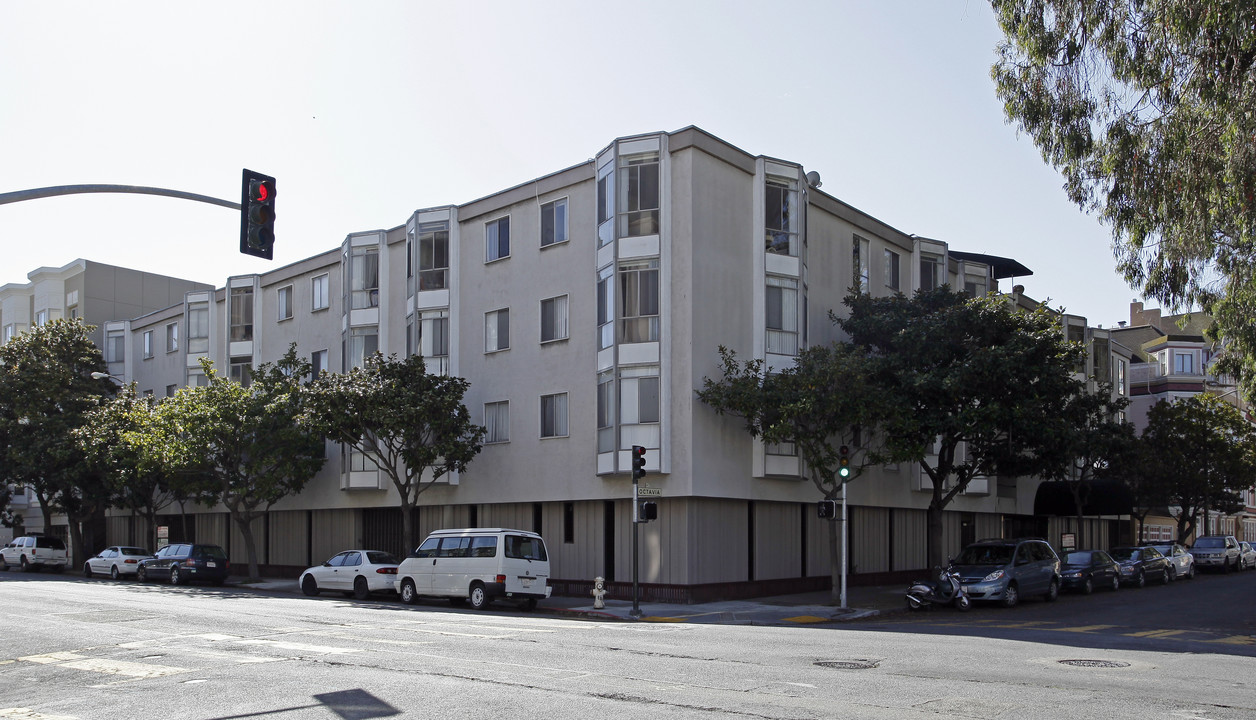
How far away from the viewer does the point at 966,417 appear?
92.5 ft

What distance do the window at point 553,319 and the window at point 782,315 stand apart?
587 cm

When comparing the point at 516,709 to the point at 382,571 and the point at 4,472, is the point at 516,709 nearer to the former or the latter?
the point at 382,571

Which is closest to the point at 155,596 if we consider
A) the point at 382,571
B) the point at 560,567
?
the point at 382,571

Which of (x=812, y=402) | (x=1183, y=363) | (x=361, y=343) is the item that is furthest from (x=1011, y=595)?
(x=1183, y=363)

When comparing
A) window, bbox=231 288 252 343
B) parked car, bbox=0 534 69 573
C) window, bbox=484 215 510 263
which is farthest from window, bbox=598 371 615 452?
parked car, bbox=0 534 69 573

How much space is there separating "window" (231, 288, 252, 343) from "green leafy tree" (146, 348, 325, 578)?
7376mm

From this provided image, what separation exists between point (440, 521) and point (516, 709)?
25225 mm

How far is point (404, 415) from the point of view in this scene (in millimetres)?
29594

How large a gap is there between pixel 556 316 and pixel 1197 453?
33.0m

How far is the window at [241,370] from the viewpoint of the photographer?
144ft

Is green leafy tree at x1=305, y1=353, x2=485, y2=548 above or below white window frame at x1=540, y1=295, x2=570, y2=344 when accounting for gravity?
below

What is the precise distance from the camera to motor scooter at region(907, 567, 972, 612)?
25141 mm

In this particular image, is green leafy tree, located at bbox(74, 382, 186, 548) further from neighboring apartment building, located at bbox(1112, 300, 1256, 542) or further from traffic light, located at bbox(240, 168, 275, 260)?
neighboring apartment building, located at bbox(1112, 300, 1256, 542)

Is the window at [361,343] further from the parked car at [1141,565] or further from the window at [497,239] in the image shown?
the parked car at [1141,565]
